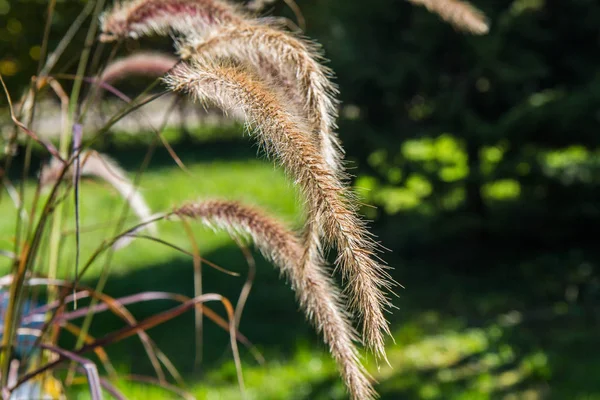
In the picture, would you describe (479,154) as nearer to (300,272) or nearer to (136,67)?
(136,67)

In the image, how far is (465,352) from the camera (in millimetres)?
4594

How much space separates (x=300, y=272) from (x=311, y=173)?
14.9 inches

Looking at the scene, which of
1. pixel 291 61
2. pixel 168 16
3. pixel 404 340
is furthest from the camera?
pixel 404 340

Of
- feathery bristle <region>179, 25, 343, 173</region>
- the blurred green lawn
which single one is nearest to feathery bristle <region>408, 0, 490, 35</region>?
feathery bristle <region>179, 25, 343, 173</region>

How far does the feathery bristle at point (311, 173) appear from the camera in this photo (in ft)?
3.51

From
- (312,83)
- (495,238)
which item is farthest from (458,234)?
(312,83)

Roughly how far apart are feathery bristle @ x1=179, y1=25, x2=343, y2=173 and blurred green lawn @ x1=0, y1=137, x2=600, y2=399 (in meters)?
1.43

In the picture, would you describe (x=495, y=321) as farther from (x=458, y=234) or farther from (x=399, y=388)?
(x=458, y=234)

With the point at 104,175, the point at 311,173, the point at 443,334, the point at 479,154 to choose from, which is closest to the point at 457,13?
the point at 104,175

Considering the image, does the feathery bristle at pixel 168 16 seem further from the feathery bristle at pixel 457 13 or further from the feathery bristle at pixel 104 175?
the feathery bristle at pixel 457 13

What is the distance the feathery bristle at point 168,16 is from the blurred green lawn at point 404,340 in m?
1.21

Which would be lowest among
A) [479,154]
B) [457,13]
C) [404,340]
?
[457,13]

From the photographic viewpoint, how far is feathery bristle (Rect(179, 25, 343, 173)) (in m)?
1.36

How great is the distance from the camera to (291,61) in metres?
1.47
